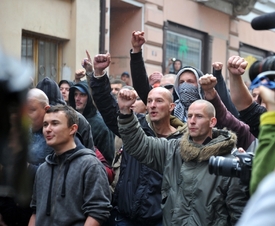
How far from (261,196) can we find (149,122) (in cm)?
441

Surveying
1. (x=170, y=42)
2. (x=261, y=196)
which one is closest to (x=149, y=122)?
(x=261, y=196)

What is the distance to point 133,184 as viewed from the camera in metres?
5.63

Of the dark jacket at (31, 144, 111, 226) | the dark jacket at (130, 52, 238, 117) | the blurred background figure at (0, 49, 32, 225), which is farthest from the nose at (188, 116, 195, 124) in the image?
the blurred background figure at (0, 49, 32, 225)

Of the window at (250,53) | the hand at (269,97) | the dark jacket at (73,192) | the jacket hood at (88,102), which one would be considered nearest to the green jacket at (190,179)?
the dark jacket at (73,192)

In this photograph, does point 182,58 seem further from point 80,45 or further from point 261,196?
point 261,196

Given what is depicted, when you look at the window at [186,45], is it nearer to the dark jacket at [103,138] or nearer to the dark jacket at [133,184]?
the dark jacket at [103,138]

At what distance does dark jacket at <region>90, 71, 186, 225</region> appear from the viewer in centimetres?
556

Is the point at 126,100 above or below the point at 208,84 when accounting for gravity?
below

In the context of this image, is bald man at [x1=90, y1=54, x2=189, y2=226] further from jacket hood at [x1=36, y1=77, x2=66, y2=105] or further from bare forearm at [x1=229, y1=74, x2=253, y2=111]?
bare forearm at [x1=229, y1=74, x2=253, y2=111]

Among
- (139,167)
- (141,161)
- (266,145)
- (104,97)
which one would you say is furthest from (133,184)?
(266,145)

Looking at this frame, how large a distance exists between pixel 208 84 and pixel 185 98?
3.21ft

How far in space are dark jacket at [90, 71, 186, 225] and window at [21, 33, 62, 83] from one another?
561cm

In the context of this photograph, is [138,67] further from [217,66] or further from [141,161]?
[141,161]

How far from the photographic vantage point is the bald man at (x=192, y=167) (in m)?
4.82
